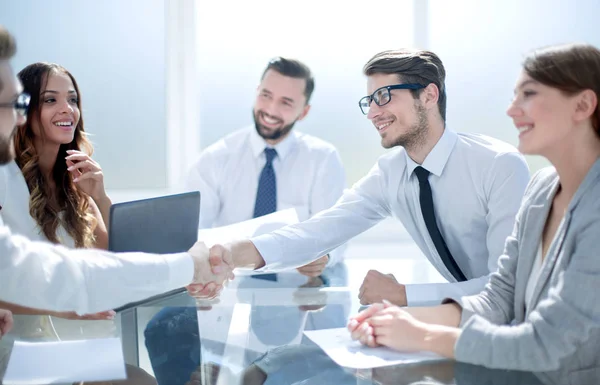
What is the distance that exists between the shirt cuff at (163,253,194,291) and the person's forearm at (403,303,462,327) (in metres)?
0.56

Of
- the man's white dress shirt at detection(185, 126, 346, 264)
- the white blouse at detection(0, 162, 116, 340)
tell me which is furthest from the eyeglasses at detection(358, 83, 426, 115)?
the man's white dress shirt at detection(185, 126, 346, 264)

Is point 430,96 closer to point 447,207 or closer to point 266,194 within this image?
point 447,207

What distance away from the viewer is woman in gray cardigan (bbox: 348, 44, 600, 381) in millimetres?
1187

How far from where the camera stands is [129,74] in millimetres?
4953

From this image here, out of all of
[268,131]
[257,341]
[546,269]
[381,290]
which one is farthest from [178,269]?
[268,131]

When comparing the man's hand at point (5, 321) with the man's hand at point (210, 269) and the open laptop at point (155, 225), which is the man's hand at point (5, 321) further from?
the man's hand at point (210, 269)

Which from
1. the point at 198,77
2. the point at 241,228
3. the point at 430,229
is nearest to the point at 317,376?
the point at 430,229

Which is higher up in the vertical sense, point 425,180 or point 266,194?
point 425,180

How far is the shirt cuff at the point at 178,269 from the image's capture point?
→ 5.03 feet

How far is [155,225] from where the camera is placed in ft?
6.06

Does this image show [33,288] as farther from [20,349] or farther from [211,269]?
[211,269]

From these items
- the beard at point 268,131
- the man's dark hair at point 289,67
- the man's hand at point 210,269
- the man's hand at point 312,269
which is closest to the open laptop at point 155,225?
the man's hand at point 210,269

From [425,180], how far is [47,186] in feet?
4.33

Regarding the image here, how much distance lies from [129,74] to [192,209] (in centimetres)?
330
